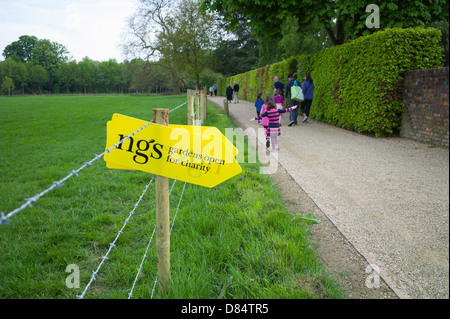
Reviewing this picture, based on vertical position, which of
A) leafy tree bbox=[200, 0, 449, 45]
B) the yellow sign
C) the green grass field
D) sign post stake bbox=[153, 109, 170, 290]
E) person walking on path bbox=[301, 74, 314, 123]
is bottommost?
the green grass field

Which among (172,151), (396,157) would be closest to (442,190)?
(396,157)

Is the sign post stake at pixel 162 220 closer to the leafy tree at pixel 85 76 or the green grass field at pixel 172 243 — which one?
the green grass field at pixel 172 243

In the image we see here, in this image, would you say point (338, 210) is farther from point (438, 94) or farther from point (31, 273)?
point (438, 94)

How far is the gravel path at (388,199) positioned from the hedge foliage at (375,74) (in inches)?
35.7

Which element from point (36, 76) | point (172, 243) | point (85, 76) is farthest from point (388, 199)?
point (85, 76)

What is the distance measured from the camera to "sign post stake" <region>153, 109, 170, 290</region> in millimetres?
2113

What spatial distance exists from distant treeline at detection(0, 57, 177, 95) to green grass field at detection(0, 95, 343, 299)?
58714mm

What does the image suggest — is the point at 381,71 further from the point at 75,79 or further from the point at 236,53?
the point at 75,79

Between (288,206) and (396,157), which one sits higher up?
(396,157)

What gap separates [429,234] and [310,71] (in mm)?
11691

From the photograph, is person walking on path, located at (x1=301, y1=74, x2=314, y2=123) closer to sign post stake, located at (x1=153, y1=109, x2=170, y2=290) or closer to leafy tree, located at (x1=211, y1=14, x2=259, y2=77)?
sign post stake, located at (x1=153, y1=109, x2=170, y2=290)

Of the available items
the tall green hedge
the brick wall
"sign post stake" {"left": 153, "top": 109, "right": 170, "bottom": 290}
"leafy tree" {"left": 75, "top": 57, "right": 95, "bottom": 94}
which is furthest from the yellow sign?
"leafy tree" {"left": 75, "top": 57, "right": 95, "bottom": 94}

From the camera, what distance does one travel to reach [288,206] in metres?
4.24
